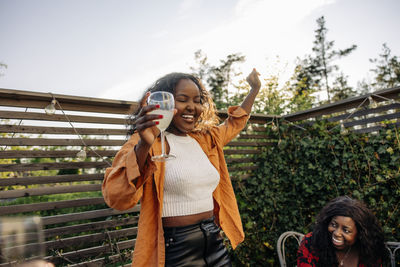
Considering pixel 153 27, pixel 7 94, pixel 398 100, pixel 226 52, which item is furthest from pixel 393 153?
pixel 226 52

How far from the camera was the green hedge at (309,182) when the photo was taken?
2664 mm

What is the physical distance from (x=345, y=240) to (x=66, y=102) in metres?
2.49

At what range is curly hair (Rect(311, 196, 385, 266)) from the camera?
190 centimetres

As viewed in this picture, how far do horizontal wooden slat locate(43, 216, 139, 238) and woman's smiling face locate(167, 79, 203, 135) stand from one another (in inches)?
61.7

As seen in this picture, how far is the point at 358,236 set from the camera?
1934 mm

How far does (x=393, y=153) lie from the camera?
2.62 m

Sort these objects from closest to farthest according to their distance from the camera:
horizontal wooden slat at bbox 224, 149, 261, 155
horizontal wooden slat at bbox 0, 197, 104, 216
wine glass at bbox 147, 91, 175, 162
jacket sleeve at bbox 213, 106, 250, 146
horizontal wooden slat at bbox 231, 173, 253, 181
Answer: wine glass at bbox 147, 91, 175, 162 → jacket sleeve at bbox 213, 106, 250, 146 → horizontal wooden slat at bbox 0, 197, 104, 216 → horizontal wooden slat at bbox 224, 149, 261, 155 → horizontal wooden slat at bbox 231, 173, 253, 181

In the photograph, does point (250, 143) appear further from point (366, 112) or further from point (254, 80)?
point (254, 80)

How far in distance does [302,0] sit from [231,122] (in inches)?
117

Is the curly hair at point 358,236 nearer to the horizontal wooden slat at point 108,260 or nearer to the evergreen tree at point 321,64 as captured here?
the horizontal wooden slat at point 108,260

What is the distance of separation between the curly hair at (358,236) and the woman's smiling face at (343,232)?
33mm

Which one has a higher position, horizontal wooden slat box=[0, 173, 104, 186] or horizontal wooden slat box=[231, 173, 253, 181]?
horizontal wooden slat box=[0, 173, 104, 186]

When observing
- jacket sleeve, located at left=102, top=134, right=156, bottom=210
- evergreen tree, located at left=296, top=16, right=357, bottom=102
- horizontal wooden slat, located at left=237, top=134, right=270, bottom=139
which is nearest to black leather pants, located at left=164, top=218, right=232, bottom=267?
jacket sleeve, located at left=102, top=134, right=156, bottom=210

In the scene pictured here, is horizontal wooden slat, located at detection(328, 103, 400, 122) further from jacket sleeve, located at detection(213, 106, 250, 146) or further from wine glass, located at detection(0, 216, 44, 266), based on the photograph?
wine glass, located at detection(0, 216, 44, 266)
